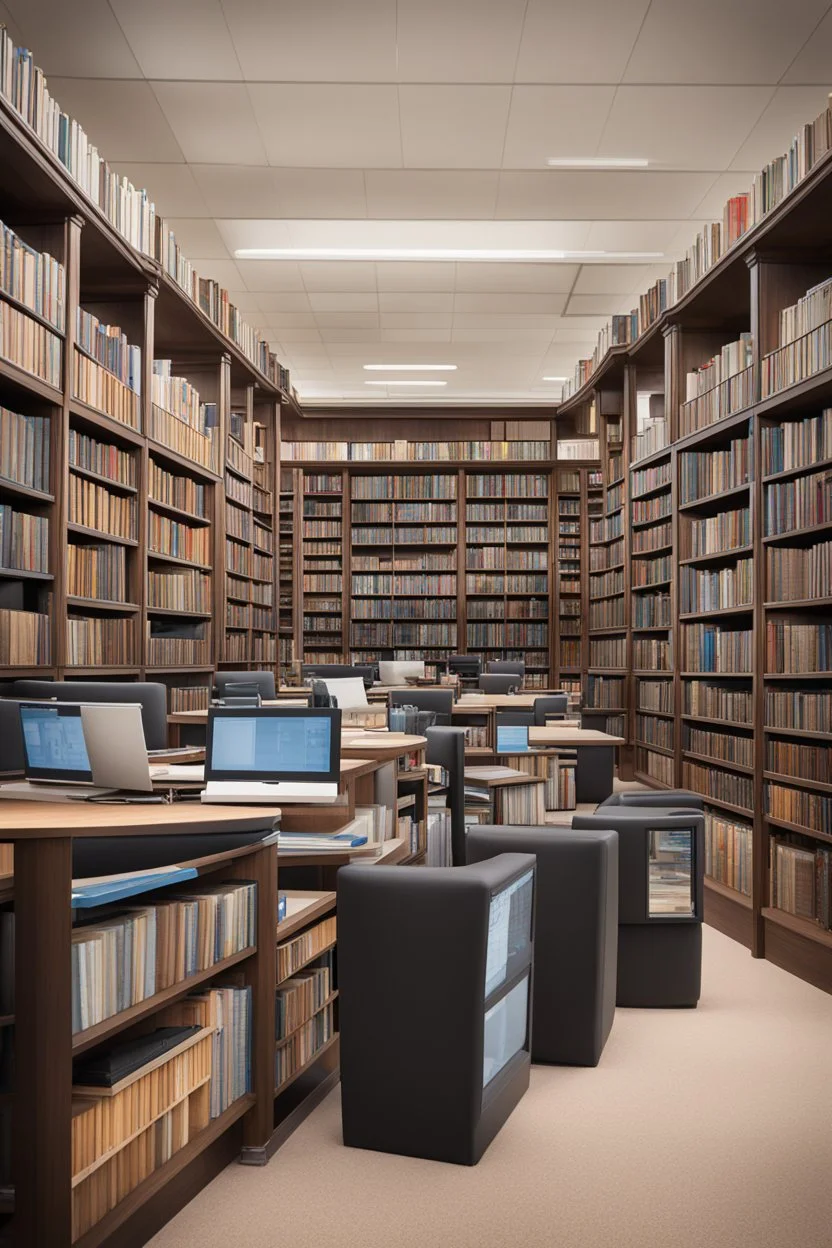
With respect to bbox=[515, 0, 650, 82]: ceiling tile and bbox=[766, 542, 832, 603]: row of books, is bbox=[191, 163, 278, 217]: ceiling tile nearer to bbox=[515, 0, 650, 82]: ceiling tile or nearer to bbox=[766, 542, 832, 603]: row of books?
bbox=[515, 0, 650, 82]: ceiling tile

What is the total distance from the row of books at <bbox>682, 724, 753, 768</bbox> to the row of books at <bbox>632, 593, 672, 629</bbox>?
4.60ft

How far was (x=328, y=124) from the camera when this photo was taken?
6273 millimetres

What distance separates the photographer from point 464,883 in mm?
2689

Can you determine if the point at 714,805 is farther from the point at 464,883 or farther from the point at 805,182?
the point at 464,883

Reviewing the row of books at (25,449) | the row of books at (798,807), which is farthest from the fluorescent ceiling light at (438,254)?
the row of books at (798,807)

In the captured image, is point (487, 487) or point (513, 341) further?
point (487, 487)

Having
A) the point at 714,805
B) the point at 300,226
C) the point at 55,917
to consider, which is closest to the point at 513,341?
the point at 300,226

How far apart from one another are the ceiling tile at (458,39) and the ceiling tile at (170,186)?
198cm

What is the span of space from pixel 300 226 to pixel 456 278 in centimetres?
151

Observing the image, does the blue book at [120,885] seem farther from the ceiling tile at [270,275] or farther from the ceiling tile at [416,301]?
the ceiling tile at [416,301]

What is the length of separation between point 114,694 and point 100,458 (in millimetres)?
2160

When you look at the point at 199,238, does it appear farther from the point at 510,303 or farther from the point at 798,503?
the point at 798,503

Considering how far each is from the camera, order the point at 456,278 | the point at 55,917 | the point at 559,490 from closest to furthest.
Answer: the point at 55,917 → the point at 456,278 → the point at 559,490

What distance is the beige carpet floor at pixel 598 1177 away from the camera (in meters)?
2.36
